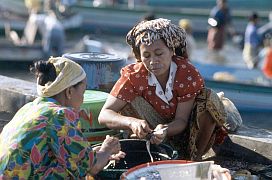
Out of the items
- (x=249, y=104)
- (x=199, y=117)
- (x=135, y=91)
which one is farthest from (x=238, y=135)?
(x=249, y=104)

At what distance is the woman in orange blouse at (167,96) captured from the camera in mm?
4617

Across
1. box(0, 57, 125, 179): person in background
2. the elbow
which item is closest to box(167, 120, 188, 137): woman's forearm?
the elbow

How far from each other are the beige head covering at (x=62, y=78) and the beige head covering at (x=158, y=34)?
33.2 inches

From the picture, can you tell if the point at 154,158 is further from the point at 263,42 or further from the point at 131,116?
the point at 263,42

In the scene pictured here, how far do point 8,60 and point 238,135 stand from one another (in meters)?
12.0

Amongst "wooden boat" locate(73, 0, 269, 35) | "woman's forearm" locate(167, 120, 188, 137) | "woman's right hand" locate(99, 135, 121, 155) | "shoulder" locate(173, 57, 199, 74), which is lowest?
"wooden boat" locate(73, 0, 269, 35)

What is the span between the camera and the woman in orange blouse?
4.62m

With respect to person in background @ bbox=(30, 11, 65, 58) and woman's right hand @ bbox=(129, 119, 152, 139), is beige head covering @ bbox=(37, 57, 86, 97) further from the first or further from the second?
person in background @ bbox=(30, 11, 65, 58)

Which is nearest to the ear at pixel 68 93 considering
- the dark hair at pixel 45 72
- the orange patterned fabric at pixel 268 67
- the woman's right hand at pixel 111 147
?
the dark hair at pixel 45 72

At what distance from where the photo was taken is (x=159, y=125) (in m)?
4.46

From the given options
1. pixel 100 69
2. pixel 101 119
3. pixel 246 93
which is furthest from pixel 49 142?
pixel 246 93

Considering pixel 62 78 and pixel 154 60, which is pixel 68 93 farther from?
pixel 154 60

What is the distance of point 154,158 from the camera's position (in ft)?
14.7

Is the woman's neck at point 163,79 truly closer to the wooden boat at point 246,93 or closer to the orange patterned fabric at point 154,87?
the orange patterned fabric at point 154,87
